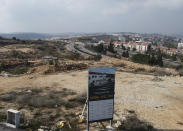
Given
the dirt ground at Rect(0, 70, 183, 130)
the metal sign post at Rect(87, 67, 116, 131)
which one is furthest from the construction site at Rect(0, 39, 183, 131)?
the metal sign post at Rect(87, 67, 116, 131)

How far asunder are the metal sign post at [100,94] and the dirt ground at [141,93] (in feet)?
6.67

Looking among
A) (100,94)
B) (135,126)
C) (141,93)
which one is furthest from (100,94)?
(141,93)

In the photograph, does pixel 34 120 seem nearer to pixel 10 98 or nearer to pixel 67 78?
pixel 10 98

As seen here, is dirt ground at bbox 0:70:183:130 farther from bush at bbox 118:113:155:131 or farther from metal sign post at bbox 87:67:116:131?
metal sign post at bbox 87:67:116:131

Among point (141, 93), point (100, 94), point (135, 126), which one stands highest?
point (100, 94)

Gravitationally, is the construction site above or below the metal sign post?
below

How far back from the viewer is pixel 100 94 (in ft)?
25.4

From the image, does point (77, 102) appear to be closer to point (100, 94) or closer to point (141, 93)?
point (100, 94)

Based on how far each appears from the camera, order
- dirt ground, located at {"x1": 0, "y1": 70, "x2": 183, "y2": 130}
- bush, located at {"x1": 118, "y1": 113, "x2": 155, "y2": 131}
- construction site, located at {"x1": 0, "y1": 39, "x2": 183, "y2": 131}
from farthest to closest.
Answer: dirt ground, located at {"x1": 0, "y1": 70, "x2": 183, "y2": 130} < construction site, located at {"x1": 0, "y1": 39, "x2": 183, "y2": 131} < bush, located at {"x1": 118, "y1": 113, "x2": 155, "y2": 131}

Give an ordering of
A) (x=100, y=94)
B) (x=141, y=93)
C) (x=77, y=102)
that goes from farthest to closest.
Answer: (x=141, y=93)
(x=77, y=102)
(x=100, y=94)

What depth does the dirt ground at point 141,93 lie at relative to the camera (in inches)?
402

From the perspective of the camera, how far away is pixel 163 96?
14070 mm

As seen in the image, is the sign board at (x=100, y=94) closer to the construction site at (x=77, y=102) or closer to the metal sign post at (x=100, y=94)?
the metal sign post at (x=100, y=94)

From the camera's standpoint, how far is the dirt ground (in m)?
10.2
